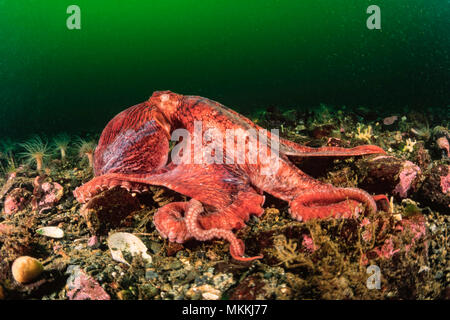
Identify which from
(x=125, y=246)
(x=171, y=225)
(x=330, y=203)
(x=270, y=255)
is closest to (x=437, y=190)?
(x=330, y=203)

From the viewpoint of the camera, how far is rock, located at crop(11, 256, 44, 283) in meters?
2.08

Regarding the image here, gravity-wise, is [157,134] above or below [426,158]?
above

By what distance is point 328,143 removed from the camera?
390 centimetres

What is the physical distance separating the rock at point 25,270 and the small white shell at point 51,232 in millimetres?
797

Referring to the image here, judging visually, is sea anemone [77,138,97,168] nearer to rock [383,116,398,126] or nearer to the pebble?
the pebble

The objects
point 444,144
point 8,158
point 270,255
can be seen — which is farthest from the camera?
point 8,158

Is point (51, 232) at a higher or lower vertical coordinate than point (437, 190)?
lower

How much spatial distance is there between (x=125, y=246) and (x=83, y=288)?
501 mm

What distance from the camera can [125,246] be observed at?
2.49 meters

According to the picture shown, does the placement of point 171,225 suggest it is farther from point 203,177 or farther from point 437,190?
point 437,190

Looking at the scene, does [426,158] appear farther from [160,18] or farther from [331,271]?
[160,18]

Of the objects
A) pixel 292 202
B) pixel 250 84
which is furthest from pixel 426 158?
pixel 250 84
